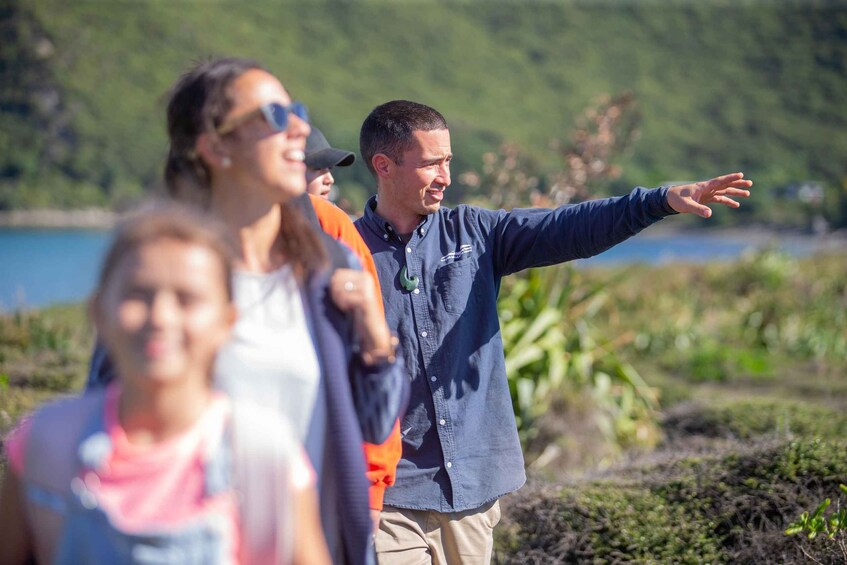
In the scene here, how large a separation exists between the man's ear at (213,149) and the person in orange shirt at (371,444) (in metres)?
0.40

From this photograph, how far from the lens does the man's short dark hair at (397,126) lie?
11.2 feet

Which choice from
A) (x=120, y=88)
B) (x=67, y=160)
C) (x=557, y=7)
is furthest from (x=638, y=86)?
(x=67, y=160)

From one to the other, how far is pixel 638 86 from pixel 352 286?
328ft

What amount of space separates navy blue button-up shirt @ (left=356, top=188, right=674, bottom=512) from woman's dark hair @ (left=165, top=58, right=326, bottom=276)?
1.09 metres

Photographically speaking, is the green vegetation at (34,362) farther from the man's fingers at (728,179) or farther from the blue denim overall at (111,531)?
the man's fingers at (728,179)

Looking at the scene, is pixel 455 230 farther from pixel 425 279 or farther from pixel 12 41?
pixel 12 41

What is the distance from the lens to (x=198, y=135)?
2.16m

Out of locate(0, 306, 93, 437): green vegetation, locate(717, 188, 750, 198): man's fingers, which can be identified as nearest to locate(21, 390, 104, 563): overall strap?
locate(717, 188, 750, 198): man's fingers

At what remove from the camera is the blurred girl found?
169 centimetres

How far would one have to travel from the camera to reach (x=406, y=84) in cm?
9094

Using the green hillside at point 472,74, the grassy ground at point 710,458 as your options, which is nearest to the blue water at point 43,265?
the grassy ground at point 710,458

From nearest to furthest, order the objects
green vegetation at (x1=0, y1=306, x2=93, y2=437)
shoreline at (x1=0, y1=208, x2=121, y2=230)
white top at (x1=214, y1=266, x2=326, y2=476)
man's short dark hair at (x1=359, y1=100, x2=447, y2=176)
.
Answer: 1. white top at (x1=214, y1=266, x2=326, y2=476)
2. man's short dark hair at (x1=359, y1=100, x2=447, y2=176)
3. green vegetation at (x1=0, y1=306, x2=93, y2=437)
4. shoreline at (x1=0, y1=208, x2=121, y2=230)

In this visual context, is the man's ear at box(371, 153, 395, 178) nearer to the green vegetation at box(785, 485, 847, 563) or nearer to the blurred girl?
the blurred girl

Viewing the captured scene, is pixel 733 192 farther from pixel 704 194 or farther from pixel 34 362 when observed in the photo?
pixel 34 362
